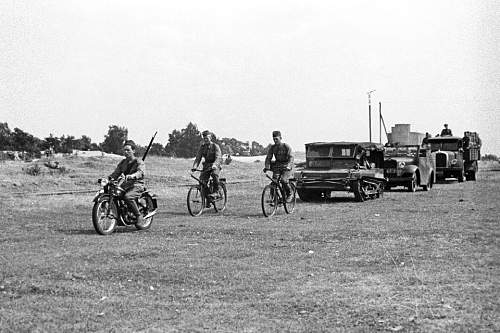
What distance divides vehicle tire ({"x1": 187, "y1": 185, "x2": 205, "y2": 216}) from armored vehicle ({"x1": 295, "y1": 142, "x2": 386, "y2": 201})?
16.3 ft

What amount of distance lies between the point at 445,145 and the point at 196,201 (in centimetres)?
2121

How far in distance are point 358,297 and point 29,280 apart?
3642 millimetres

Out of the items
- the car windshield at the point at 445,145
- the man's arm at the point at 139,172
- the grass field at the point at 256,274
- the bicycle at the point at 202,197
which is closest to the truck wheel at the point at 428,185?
the car windshield at the point at 445,145

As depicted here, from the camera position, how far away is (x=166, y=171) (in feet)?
131

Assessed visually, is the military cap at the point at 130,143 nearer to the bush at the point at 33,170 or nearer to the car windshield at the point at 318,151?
the car windshield at the point at 318,151

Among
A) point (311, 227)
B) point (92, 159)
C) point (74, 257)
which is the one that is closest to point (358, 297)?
point (74, 257)

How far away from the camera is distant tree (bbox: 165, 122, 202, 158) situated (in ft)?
252

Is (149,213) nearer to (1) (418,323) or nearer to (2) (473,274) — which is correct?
(2) (473,274)

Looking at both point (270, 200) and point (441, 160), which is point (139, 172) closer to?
point (270, 200)

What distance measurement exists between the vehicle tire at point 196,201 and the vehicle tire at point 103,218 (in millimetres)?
3321

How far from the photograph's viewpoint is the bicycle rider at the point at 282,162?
15.1 meters

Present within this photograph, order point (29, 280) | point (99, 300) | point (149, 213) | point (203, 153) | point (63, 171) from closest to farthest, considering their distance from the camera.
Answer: point (99, 300) < point (29, 280) < point (149, 213) < point (203, 153) < point (63, 171)

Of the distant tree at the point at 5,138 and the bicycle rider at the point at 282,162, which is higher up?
the distant tree at the point at 5,138

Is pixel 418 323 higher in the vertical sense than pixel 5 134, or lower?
lower
